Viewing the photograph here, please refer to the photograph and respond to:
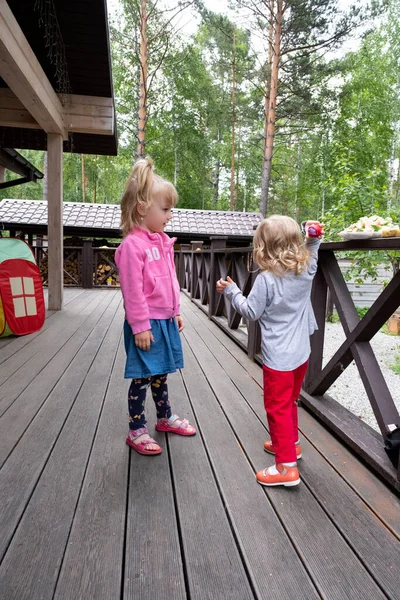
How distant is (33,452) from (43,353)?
173 centimetres

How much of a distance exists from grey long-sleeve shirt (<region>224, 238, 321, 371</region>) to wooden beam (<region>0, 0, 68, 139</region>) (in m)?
2.58

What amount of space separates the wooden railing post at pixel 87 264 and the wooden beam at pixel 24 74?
439 cm

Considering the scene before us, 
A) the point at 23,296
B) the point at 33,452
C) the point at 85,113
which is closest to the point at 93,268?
the point at 85,113

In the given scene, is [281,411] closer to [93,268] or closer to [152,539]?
[152,539]

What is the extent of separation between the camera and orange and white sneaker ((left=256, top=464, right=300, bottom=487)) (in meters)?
1.50

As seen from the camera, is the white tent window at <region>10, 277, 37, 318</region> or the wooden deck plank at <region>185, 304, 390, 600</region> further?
the white tent window at <region>10, 277, 37, 318</region>

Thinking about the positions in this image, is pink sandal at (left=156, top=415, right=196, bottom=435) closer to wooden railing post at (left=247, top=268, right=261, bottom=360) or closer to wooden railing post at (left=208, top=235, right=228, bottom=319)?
wooden railing post at (left=247, top=268, right=261, bottom=360)

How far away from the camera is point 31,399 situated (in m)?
2.32

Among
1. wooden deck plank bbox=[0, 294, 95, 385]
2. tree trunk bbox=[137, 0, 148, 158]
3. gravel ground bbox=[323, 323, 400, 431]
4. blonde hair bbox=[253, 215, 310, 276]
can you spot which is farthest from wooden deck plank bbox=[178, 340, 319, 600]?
tree trunk bbox=[137, 0, 148, 158]

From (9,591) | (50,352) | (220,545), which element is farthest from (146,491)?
(50,352)

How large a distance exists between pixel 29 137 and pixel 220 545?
678 cm

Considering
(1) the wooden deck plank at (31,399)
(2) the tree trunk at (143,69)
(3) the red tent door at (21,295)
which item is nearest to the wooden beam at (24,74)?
(3) the red tent door at (21,295)

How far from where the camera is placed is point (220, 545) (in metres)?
1.20

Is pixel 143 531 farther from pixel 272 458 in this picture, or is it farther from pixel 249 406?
pixel 249 406
